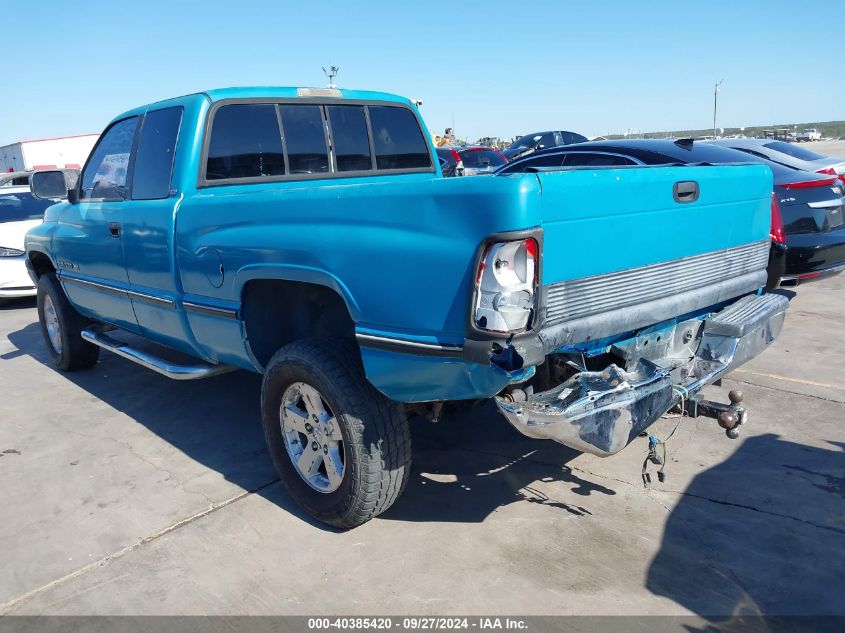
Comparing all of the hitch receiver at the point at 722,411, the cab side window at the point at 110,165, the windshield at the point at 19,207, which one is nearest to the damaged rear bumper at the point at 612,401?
the hitch receiver at the point at 722,411

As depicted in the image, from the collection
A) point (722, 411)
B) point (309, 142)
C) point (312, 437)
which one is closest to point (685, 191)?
point (722, 411)

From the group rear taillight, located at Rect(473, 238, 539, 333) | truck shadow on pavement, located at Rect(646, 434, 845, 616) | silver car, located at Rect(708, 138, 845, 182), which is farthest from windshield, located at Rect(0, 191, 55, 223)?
truck shadow on pavement, located at Rect(646, 434, 845, 616)

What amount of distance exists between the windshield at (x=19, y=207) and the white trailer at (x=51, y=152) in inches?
1310

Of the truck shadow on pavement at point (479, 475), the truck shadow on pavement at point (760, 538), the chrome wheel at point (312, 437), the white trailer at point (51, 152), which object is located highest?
the white trailer at point (51, 152)

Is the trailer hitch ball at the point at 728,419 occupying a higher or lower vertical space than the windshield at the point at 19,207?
lower

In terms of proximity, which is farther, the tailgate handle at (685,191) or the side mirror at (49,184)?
the side mirror at (49,184)

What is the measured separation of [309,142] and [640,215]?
7.68 feet

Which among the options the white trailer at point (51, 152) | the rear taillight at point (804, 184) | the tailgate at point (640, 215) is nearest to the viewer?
the tailgate at point (640, 215)

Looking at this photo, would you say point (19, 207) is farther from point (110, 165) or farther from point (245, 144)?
point (245, 144)

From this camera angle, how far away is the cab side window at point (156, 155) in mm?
4035

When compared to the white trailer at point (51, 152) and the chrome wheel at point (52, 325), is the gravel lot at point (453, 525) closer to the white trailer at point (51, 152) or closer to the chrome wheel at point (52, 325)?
the chrome wheel at point (52, 325)

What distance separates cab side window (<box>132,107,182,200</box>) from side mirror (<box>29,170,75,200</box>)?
5.24 ft

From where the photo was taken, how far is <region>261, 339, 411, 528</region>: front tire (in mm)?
3004

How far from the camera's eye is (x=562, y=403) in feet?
8.77
